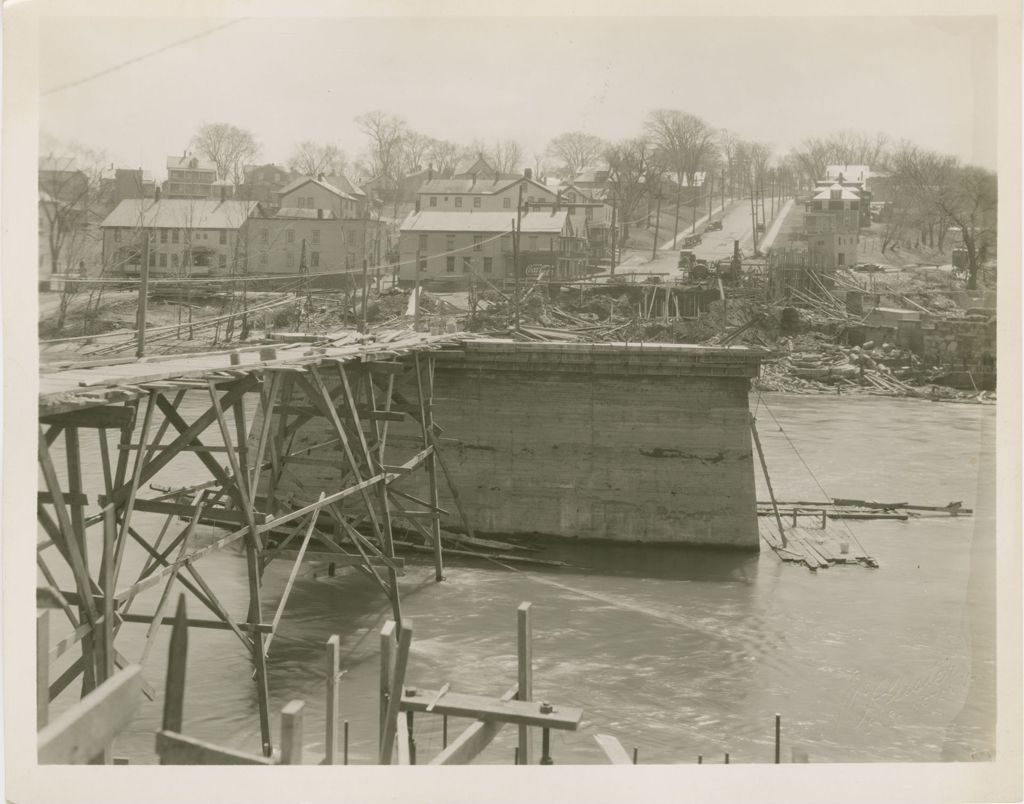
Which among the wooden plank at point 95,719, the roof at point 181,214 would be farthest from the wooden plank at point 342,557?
the roof at point 181,214

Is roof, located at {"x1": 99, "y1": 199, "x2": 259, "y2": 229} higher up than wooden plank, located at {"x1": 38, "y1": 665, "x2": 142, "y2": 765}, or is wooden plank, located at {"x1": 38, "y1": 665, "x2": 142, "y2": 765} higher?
roof, located at {"x1": 99, "y1": 199, "x2": 259, "y2": 229}

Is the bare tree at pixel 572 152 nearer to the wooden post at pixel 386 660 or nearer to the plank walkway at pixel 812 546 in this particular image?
the plank walkway at pixel 812 546

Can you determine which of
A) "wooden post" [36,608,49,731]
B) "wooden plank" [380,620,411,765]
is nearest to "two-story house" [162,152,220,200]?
"wooden post" [36,608,49,731]

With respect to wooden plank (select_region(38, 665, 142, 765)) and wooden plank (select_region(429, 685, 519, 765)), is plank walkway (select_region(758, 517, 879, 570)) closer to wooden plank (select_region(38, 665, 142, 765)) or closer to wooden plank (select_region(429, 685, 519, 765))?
wooden plank (select_region(429, 685, 519, 765))

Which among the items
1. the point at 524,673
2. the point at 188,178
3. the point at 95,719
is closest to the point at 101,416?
the point at 524,673

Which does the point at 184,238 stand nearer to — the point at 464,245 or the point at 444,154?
the point at 444,154
